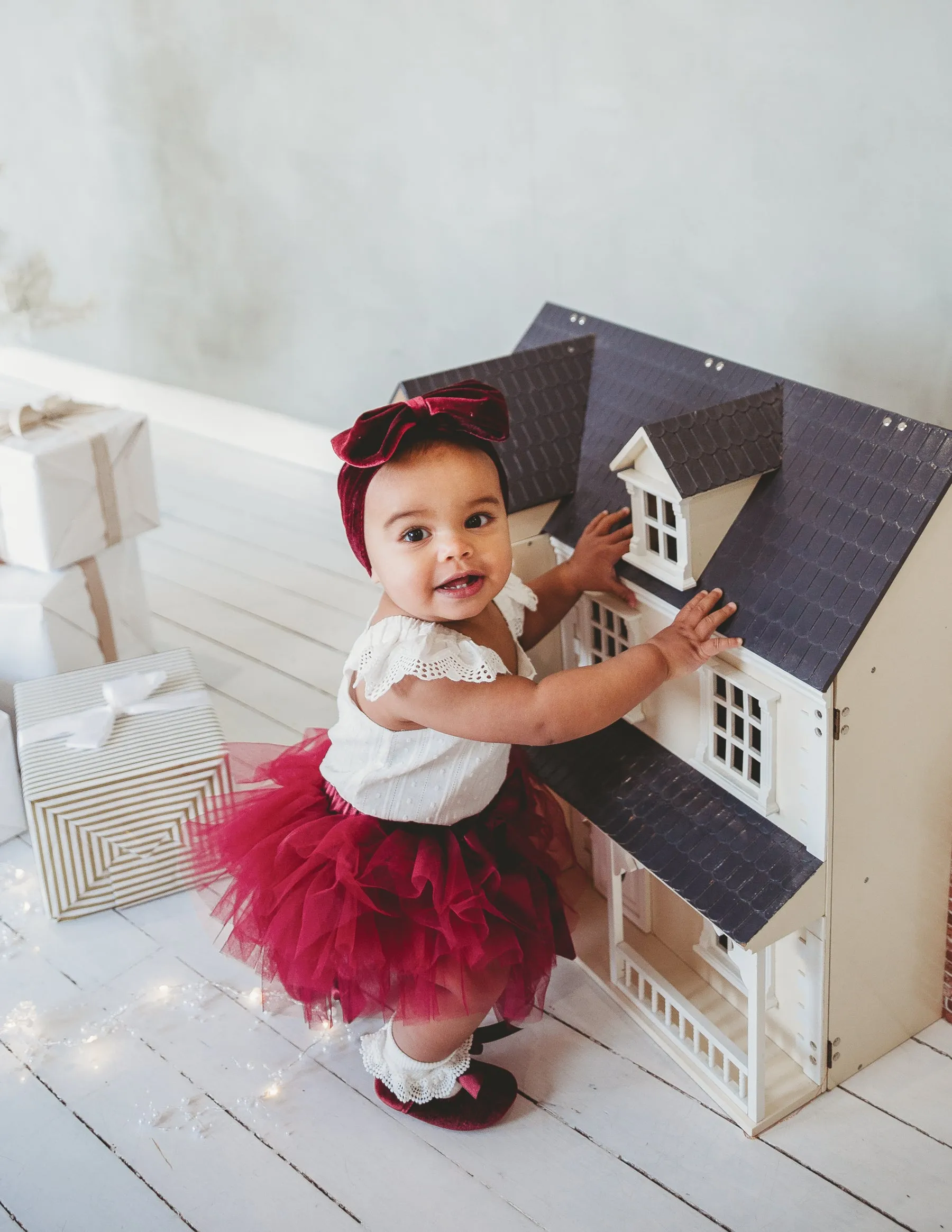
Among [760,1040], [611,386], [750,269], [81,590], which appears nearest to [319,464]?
[81,590]

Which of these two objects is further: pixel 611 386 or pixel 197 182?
pixel 197 182

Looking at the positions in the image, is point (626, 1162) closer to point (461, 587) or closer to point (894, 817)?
point (894, 817)

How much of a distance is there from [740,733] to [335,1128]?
2.28 ft

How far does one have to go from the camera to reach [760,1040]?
1414 mm

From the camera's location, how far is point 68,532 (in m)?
2.30

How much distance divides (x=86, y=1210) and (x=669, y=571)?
1011 millimetres

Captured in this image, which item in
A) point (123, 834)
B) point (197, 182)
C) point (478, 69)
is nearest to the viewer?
point (123, 834)

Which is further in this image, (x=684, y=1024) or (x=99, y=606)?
(x=99, y=606)

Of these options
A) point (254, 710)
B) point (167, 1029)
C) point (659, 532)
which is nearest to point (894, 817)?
point (659, 532)

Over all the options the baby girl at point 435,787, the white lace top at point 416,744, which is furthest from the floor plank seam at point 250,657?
the white lace top at point 416,744

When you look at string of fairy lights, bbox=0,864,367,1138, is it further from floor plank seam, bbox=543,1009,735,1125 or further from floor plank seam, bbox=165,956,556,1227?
floor plank seam, bbox=543,1009,735,1125

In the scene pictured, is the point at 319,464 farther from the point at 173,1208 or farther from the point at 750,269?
the point at 173,1208

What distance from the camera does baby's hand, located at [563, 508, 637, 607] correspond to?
1.54 meters

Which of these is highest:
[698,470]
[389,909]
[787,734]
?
[698,470]
